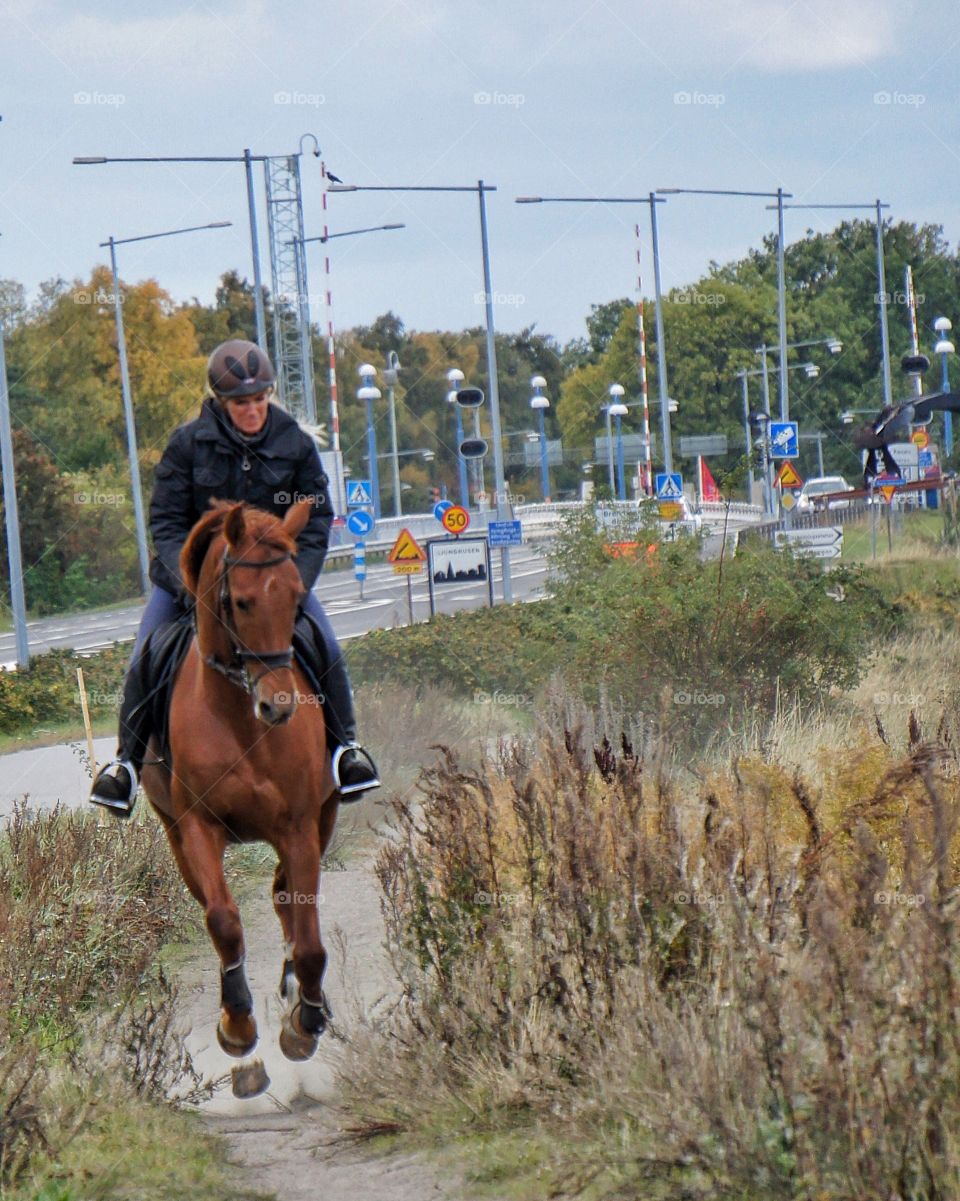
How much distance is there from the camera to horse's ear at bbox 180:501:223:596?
6.56 meters

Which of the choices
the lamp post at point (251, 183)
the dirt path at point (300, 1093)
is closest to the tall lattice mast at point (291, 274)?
the lamp post at point (251, 183)

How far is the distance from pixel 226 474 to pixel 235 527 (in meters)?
1.06

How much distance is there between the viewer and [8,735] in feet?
77.8

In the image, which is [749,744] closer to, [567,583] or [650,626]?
[650,626]

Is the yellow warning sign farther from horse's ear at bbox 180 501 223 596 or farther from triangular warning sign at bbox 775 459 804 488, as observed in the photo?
horse's ear at bbox 180 501 223 596

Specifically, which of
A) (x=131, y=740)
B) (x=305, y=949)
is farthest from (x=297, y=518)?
(x=305, y=949)

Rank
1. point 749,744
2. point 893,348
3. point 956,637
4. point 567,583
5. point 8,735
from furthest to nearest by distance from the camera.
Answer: point 893,348
point 8,735
point 567,583
point 956,637
point 749,744

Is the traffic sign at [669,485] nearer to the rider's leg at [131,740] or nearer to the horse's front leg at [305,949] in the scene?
the rider's leg at [131,740]

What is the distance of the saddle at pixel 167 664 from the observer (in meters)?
7.06

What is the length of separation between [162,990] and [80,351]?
170 ft

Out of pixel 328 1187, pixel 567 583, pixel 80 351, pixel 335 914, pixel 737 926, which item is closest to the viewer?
pixel 737 926

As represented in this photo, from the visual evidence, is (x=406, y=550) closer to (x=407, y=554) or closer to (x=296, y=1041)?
(x=407, y=554)

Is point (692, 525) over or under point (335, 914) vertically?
over

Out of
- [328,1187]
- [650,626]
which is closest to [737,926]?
[328,1187]
